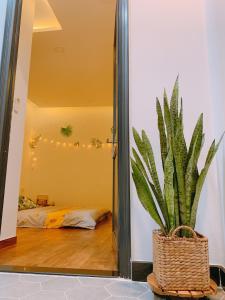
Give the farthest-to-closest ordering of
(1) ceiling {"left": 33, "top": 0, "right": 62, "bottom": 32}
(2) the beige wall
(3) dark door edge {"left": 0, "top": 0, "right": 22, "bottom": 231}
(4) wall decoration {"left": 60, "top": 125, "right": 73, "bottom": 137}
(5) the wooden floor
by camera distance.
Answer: (4) wall decoration {"left": 60, "top": 125, "right": 73, "bottom": 137}
(2) the beige wall
(1) ceiling {"left": 33, "top": 0, "right": 62, "bottom": 32}
(3) dark door edge {"left": 0, "top": 0, "right": 22, "bottom": 231}
(5) the wooden floor

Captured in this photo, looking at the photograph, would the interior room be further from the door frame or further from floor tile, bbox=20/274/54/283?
the door frame

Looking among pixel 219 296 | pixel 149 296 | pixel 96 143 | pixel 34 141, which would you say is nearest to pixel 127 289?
pixel 149 296

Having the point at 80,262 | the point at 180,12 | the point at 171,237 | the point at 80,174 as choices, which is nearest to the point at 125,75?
the point at 180,12

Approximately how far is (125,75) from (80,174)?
4497 mm

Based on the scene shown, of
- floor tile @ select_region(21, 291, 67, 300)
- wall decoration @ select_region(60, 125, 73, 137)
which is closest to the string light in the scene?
wall decoration @ select_region(60, 125, 73, 137)

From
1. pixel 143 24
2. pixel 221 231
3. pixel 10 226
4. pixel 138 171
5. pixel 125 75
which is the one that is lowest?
pixel 10 226

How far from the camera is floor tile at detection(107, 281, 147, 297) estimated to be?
115cm

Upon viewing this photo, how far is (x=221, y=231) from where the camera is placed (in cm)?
135

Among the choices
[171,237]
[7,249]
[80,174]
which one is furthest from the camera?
[80,174]

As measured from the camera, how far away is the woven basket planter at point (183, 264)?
104cm

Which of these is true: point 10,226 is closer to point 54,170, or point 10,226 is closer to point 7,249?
point 7,249

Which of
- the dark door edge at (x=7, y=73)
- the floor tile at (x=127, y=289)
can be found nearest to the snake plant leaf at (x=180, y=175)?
the floor tile at (x=127, y=289)

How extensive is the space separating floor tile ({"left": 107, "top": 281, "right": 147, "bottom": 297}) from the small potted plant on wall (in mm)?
131

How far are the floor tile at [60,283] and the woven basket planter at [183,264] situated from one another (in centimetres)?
50
